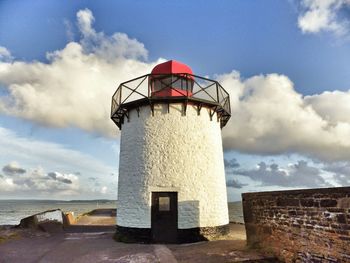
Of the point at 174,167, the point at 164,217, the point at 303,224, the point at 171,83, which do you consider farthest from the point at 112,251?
the point at 171,83

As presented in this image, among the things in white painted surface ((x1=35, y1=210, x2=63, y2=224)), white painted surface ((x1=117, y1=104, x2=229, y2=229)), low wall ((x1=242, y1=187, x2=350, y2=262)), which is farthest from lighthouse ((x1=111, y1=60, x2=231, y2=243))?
white painted surface ((x1=35, y1=210, x2=63, y2=224))

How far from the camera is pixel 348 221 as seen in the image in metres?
5.64

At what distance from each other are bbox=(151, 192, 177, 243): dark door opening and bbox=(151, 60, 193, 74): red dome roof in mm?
5881

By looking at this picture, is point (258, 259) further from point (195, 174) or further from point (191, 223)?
point (195, 174)

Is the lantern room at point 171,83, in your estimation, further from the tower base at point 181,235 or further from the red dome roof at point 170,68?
the tower base at point 181,235

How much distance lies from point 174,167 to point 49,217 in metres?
8.91

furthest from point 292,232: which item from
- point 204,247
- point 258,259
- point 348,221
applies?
point 204,247

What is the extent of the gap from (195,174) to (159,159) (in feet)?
5.60

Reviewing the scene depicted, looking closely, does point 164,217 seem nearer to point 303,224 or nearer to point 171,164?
point 171,164

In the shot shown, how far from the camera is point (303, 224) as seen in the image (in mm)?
6859

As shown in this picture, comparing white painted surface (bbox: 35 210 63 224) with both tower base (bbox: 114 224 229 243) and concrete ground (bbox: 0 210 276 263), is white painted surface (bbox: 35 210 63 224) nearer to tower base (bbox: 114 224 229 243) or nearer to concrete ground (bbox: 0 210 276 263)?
concrete ground (bbox: 0 210 276 263)

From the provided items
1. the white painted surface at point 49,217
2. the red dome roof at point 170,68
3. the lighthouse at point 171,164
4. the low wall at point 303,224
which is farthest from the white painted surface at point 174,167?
the white painted surface at point 49,217

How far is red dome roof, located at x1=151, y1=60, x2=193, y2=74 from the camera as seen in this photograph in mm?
13292

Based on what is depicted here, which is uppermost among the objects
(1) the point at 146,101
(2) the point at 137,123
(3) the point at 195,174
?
(1) the point at 146,101
